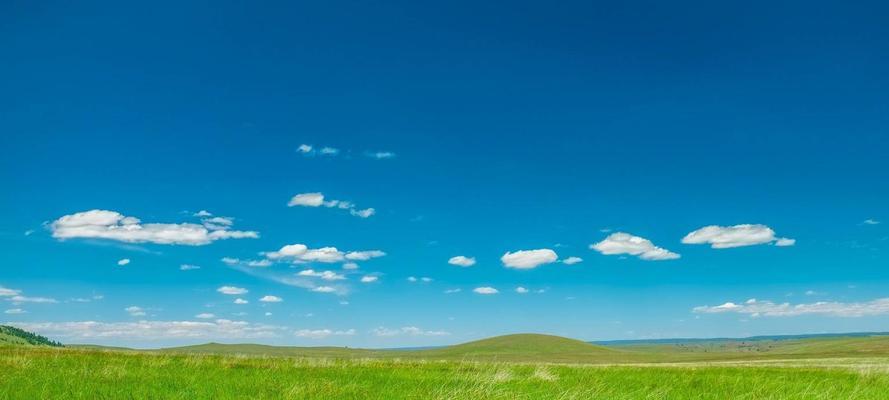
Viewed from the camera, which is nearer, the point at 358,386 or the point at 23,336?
the point at 358,386

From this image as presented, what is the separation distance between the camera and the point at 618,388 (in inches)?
661

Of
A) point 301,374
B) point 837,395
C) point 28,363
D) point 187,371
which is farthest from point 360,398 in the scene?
point 28,363

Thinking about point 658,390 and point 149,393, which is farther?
point 658,390

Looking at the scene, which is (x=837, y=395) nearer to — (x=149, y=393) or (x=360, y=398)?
(x=360, y=398)

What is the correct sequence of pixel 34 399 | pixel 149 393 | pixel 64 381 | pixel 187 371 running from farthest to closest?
pixel 187 371 → pixel 64 381 → pixel 149 393 → pixel 34 399

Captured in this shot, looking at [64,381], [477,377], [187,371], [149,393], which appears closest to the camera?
[149,393]

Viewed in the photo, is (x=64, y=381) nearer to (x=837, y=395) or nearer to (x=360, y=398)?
(x=360, y=398)

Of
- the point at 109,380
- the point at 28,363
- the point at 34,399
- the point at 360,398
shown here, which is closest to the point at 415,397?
the point at 360,398

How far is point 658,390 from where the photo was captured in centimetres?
1580

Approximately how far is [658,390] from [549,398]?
12.1ft

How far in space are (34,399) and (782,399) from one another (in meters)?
15.4

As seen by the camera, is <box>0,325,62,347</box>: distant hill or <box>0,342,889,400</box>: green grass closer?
<box>0,342,889,400</box>: green grass

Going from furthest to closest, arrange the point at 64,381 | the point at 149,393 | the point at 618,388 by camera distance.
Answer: the point at 618,388 < the point at 64,381 < the point at 149,393

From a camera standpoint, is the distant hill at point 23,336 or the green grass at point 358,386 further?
the distant hill at point 23,336
